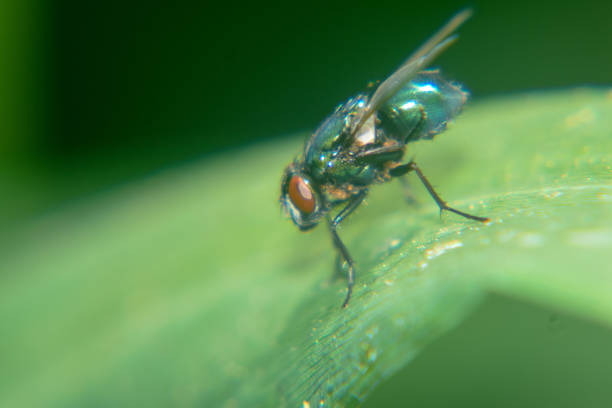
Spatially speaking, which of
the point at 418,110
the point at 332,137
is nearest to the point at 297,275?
the point at 332,137

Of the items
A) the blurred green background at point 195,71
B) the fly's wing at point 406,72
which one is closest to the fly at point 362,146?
the fly's wing at point 406,72

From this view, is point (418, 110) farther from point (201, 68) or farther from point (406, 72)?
point (201, 68)

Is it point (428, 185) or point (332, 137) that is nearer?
point (428, 185)

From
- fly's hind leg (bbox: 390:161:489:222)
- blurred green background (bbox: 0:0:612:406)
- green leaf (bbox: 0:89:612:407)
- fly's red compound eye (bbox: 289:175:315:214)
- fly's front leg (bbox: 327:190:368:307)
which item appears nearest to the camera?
green leaf (bbox: 0:89:612:407)

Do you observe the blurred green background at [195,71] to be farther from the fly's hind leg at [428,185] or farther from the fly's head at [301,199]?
the fly's hind leg at [428,185]

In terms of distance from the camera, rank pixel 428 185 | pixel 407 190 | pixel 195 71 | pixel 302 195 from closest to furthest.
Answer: pixel 428 185
pixel 302 195
pixel 407 190
pixel 195 71

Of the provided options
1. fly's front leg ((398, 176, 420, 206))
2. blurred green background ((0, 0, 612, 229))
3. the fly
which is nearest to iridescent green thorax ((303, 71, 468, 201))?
the fly

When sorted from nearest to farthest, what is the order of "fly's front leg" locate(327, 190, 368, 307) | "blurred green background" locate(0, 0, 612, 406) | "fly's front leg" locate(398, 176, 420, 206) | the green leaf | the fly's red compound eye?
the green leaf → "fly's front leg" locate(327, 190, 368, 307) → the fly's red compound eye → "fly's front leg" locate(398, 176, 420, 206) → "blurred green background" locate(0, 0, 612, 406)

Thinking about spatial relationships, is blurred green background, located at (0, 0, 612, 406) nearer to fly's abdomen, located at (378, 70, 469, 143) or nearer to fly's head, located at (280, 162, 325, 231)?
fly's head, located at (280, 162, 325, 231)
